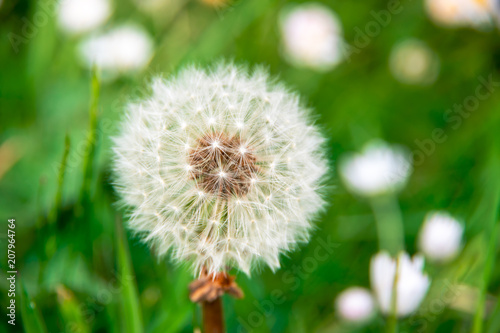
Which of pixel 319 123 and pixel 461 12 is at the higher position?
pixel 461 12

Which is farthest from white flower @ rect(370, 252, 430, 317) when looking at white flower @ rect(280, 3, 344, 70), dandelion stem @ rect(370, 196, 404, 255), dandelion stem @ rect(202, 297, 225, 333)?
white flower @ rect(280, 3, 344, 70)

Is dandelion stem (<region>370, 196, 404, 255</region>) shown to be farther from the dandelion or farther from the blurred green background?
the dandelion

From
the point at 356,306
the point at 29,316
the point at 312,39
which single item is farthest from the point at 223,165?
the point at 312,39

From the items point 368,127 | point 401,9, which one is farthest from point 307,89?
point 401,9

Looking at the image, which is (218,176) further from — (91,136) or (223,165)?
(91,136)

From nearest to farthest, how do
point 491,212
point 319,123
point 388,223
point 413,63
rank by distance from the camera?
1. point 491,212
2. point 388,223
3. point 319,123
4. point 413,63

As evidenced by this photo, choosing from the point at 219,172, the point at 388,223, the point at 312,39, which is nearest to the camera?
the point at 219,172

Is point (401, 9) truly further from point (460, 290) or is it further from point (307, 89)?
point (460, 290)
